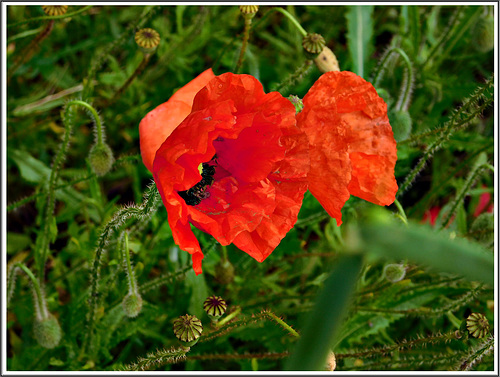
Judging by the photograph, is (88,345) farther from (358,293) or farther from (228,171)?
(358,293)

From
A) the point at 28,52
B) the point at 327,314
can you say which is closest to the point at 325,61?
the point at 28,52

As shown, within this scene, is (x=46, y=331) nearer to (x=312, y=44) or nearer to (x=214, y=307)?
(x=214, y=307)

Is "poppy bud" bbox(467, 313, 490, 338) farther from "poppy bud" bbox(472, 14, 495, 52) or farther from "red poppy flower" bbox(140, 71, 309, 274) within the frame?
"poppy bud" bbox(472, 14, 495, 52)

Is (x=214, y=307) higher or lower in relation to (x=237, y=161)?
lower

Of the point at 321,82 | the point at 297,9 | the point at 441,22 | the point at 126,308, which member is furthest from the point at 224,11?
the point at 126,308

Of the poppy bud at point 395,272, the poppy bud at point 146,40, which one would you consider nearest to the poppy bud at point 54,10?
the poppy bud at point 146,40
